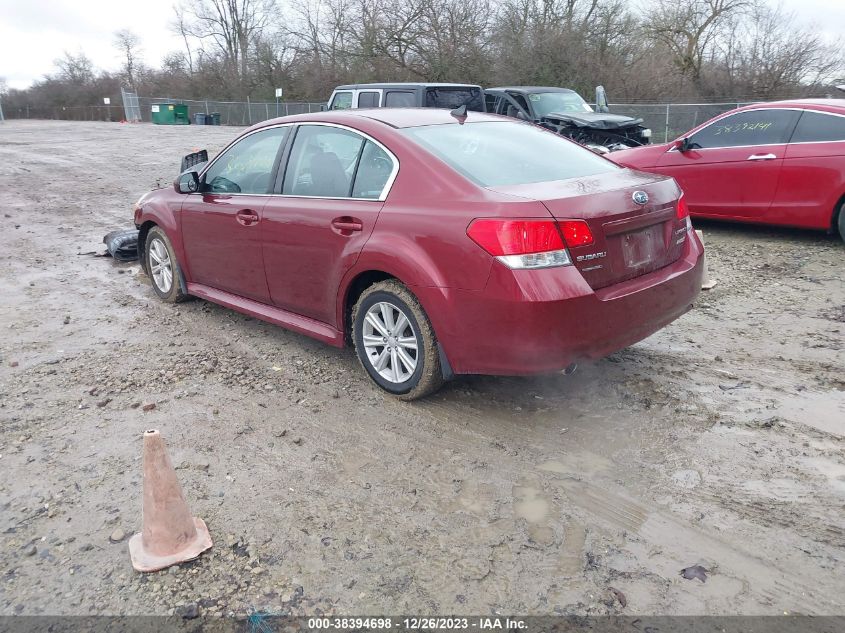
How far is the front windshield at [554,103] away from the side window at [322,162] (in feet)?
32.1

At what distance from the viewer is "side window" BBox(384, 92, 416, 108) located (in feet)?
38.5

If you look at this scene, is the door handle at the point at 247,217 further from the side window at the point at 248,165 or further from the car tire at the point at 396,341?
the car tire at the point at 396,341

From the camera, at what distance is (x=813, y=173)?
286 inches

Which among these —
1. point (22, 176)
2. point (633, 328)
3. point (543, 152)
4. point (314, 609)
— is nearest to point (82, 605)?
point (314, 609)

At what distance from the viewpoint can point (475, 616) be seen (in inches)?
96.8

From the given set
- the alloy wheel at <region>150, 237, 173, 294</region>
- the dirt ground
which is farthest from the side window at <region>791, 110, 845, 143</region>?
the alloy wheel at <region>150, 237, 173, 294</region>

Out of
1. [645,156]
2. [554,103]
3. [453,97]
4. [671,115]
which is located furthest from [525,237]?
[671,115]

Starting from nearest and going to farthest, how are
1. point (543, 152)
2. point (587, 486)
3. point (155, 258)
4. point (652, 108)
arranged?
Answer: point (587, 486)
point (543, 152)
point (155, 258)
point (652, 108)

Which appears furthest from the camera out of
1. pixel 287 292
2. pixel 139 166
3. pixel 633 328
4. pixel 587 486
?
pixel 139 166

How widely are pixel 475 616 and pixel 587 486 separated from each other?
1.00 m

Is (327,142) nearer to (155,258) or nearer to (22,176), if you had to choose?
(155,258)

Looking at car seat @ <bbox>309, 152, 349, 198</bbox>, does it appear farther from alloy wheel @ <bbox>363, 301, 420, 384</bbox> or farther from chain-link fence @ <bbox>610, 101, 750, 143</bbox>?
chain-link fence @ <bbox>610, 101, 750, 143</bbox>

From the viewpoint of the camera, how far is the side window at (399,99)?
1173 centimetres

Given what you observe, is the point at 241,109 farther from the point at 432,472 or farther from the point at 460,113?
the point at 432,472
